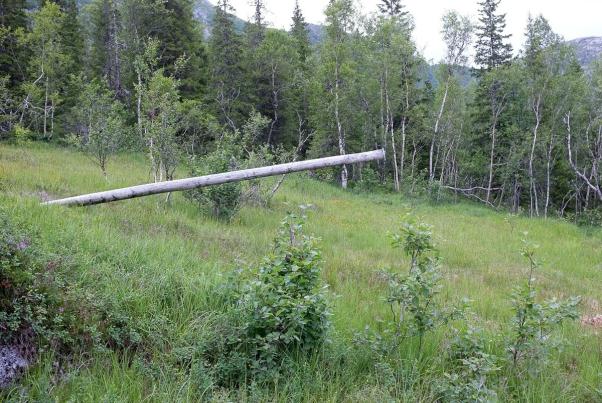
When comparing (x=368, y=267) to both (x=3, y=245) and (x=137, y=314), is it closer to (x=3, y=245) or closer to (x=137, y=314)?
(x=137, y=314)

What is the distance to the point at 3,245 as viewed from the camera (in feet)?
11.5

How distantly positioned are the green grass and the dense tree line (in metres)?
16.7

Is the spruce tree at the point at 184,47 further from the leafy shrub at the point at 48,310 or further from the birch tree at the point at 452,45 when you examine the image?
the leafy shrub at the point at 48,310

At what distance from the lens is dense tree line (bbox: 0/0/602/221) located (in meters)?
28.1

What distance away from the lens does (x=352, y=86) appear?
30.1 metres

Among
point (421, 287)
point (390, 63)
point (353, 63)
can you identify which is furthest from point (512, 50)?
point (421, 287)

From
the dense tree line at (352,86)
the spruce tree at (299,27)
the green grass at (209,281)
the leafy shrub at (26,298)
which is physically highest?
the spruce tree at (299,27)

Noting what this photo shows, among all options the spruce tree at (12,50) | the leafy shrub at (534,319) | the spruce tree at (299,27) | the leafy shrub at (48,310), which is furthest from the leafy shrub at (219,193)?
the spruce tree at (299,27)

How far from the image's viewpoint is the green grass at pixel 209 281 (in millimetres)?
3199

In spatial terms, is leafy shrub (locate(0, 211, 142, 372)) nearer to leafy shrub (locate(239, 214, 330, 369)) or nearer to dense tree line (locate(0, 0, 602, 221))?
leafy shrub (locate(239, 214, 330, 369))

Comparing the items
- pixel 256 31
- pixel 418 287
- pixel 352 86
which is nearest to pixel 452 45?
pixel 352 86

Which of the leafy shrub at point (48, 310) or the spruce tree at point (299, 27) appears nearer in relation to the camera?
the leafy shrub at point (48, 310)

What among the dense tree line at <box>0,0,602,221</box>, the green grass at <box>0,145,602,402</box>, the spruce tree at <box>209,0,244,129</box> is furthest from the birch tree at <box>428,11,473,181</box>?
the green grass at <box>0,145,602,402</box>

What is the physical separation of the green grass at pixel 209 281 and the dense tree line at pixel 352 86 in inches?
658
